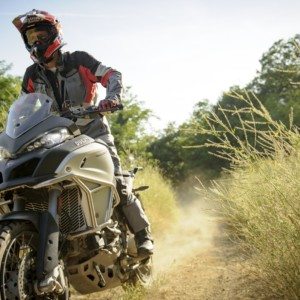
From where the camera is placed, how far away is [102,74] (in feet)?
12.7

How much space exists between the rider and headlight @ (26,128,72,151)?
0.68 m

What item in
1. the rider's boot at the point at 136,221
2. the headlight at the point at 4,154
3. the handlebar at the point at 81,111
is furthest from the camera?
the rider's boot at the point at 136,221

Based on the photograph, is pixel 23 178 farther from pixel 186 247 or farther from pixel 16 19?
pixel 186 247

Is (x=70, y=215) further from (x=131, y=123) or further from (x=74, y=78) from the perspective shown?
(x=131, y=123)

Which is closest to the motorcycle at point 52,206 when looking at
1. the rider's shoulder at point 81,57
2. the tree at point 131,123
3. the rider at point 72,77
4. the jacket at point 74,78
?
the rider at point 72,77

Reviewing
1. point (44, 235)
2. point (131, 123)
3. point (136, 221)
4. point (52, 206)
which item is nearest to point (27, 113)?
point (52, 206)

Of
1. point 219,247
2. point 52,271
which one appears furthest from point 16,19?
point 219,247

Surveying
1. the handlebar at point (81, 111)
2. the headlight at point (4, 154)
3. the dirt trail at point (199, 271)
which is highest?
the handlebar at point (81, 111)

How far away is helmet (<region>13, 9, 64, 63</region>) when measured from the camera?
12.1 ft

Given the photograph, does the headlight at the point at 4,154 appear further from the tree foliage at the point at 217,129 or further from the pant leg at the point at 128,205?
the tree foliage at the point at 217,129

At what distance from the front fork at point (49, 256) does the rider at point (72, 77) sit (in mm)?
1045

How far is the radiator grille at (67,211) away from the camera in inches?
118

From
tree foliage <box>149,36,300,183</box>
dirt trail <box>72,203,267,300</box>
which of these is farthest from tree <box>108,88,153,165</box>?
dirt trail <box>72,203,267,300</box>

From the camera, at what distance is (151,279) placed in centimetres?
448
